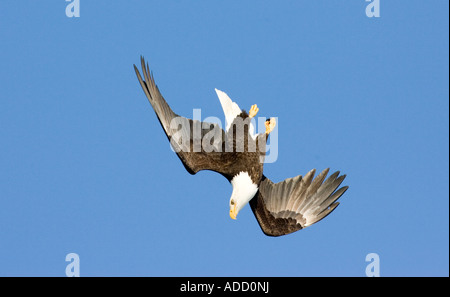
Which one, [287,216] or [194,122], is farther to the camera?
[287,216]

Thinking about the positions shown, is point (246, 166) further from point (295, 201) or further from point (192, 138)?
point (295, 201)

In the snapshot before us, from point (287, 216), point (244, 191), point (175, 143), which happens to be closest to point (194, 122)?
point (175, 143)

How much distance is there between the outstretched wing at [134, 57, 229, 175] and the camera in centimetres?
1225

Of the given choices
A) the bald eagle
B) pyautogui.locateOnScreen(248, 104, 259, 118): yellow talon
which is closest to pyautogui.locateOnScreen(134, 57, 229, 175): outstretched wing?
the bald eagle

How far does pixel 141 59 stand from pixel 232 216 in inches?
99.0

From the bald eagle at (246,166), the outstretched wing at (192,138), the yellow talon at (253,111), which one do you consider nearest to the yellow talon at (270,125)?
the bald eagle at (246,166)

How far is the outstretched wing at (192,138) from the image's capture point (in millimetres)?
12250

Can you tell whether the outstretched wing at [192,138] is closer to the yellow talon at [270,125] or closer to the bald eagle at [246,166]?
the bald eagle at [246,166]

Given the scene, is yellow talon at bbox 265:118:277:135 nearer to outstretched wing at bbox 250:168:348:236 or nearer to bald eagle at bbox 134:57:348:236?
bald eagle at bbox 134:57:348:236

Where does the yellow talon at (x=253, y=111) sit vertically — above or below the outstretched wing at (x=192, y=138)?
above

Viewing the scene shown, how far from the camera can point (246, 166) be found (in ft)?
41.4

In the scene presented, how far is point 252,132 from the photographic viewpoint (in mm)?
12680

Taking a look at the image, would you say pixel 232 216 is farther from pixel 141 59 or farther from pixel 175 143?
pixel 141 59

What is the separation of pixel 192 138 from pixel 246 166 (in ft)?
2.75
